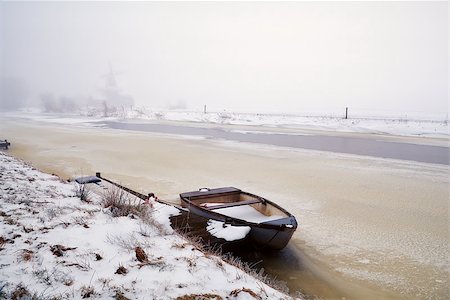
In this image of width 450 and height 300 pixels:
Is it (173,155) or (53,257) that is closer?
(53,257)

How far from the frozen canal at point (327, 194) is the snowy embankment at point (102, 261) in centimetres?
236

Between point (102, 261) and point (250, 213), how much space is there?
440 centimetres

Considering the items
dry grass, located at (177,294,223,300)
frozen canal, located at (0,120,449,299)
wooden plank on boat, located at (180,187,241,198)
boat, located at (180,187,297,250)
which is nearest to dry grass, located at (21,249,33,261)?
dry grass, located at (177,294,223,300)

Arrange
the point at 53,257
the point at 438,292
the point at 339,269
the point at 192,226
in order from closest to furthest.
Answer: the point at 53,257
the point at 438,292
the point at 339,269
the point at 192,226

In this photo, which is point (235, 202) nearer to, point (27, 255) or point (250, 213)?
point (250, 213)

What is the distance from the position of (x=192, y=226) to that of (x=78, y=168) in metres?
9.42

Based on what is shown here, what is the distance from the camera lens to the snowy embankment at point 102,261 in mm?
3387

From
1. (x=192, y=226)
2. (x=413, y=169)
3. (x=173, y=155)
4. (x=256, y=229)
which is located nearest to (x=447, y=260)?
(x=256, y=229)

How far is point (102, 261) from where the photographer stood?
13.2 feet

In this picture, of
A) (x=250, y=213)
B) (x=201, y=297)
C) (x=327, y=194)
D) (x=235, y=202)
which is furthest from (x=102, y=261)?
(x=327, y=194)

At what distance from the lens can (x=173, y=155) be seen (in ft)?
58.4

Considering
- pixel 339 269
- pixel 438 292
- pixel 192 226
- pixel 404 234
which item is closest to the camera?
pixel 438 292

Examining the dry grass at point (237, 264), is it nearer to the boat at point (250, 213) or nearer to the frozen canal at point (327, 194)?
the frozen canal at point (327, 194)

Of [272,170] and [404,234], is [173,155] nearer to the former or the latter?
[272,170]
